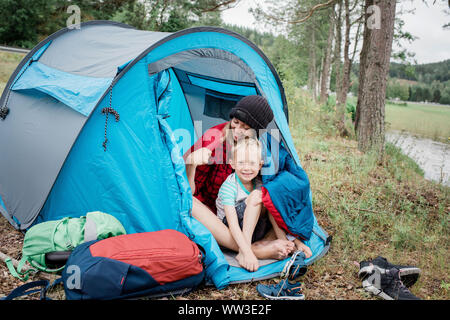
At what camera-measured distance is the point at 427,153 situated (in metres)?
7.48

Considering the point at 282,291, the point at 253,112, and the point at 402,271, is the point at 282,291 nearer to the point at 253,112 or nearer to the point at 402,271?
the point at 402,271

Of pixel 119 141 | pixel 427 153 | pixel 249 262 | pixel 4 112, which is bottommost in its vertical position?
pixel 249 262

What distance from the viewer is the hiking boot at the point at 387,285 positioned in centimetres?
204

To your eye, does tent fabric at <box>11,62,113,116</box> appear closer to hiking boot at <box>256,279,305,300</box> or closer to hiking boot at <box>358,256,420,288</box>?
hiking boot at <box>256,279,305,300</box>

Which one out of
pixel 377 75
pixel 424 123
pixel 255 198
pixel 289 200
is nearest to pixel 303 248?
pixel 289 200

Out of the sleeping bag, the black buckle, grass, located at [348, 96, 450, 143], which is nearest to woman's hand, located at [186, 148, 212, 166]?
the sleeping bag

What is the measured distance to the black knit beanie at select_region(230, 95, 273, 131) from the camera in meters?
2.43

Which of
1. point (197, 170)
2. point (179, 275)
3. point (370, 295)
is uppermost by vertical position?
point (197, 170)

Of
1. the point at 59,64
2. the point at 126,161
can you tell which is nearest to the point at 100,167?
the point at 126,161

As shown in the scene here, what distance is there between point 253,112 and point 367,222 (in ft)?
5.40

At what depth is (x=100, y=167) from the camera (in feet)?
7.64
